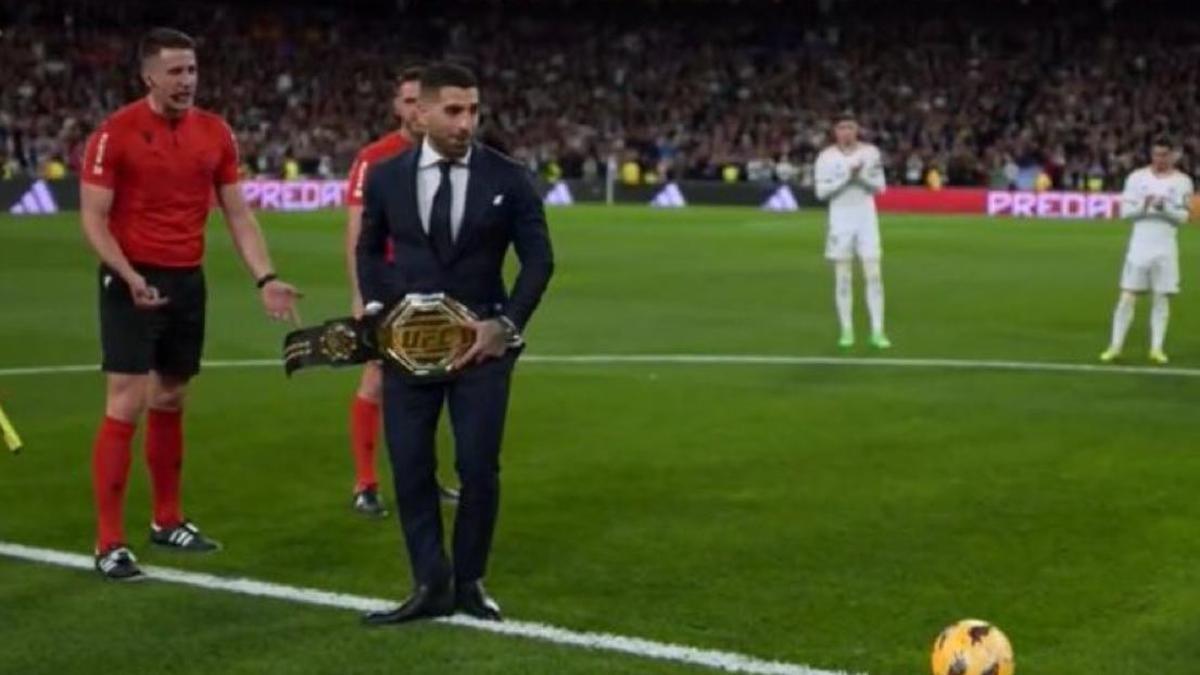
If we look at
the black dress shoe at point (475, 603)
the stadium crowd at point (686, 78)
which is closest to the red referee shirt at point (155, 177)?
the black dress shoe at point (475, 603)

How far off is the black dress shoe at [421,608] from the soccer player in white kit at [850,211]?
10507 millimetres

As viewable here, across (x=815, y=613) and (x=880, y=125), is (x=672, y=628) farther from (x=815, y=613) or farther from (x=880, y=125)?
(x=880, y=125)

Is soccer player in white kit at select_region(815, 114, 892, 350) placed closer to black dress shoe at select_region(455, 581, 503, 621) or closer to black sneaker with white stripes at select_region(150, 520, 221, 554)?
black sneaker with white stripes at select_region(150, 520, 221, 554)

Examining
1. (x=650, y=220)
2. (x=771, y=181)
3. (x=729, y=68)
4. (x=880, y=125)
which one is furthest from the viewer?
(x=729, y=68)

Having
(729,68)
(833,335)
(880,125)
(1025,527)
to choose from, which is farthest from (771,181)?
(1025,527)

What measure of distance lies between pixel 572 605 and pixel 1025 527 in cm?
266

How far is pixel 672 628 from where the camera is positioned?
23.6ft

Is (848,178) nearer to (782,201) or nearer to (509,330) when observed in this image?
(509,330)

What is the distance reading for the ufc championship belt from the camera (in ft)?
23.0

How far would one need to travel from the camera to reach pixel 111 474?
27.3 feet

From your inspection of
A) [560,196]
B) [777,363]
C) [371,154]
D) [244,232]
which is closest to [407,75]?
[371,154]

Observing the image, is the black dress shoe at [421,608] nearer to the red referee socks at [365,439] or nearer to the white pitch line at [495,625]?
the white pitch line at [495,625]

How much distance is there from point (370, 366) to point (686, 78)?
55.9 m

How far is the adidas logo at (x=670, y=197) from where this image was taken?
167 feet
